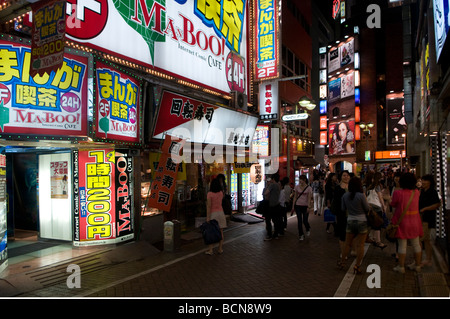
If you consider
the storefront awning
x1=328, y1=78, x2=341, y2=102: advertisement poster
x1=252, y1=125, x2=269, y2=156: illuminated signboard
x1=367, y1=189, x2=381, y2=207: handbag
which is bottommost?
x1=367, y1=189, x2=381, y2=207: handbag

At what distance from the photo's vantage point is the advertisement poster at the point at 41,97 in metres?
6.27

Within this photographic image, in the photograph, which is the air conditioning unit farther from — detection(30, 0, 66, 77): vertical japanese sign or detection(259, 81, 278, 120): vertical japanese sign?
detection(30, 0, 66, 77): vertical japanese sign

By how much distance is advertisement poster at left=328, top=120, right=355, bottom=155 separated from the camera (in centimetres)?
4781

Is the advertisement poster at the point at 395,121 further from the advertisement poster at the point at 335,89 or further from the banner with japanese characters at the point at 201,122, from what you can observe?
the banner with japanese characters at the point at 201,122

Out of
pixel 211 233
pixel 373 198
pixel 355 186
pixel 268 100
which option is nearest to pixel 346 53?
pixel 268 100

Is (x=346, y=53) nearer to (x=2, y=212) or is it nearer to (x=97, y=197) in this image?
(x=97, y=197)

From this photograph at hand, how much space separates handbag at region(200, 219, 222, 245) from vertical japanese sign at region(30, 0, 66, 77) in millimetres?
5184

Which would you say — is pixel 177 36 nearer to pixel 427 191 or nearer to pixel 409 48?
pixel 427 191

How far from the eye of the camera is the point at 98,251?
8148 mm

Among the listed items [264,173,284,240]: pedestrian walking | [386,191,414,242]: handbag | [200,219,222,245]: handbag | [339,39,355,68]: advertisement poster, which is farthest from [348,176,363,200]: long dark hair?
[339,39,355,68]: advertisement poster

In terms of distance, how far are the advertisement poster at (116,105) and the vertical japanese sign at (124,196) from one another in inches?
28.1

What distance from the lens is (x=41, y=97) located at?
6.79m

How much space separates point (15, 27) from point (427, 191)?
381 inches

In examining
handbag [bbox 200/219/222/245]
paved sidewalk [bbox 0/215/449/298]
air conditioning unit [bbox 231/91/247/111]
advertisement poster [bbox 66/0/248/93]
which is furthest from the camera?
air conditioning unit [bbox 231/91/247/111]
